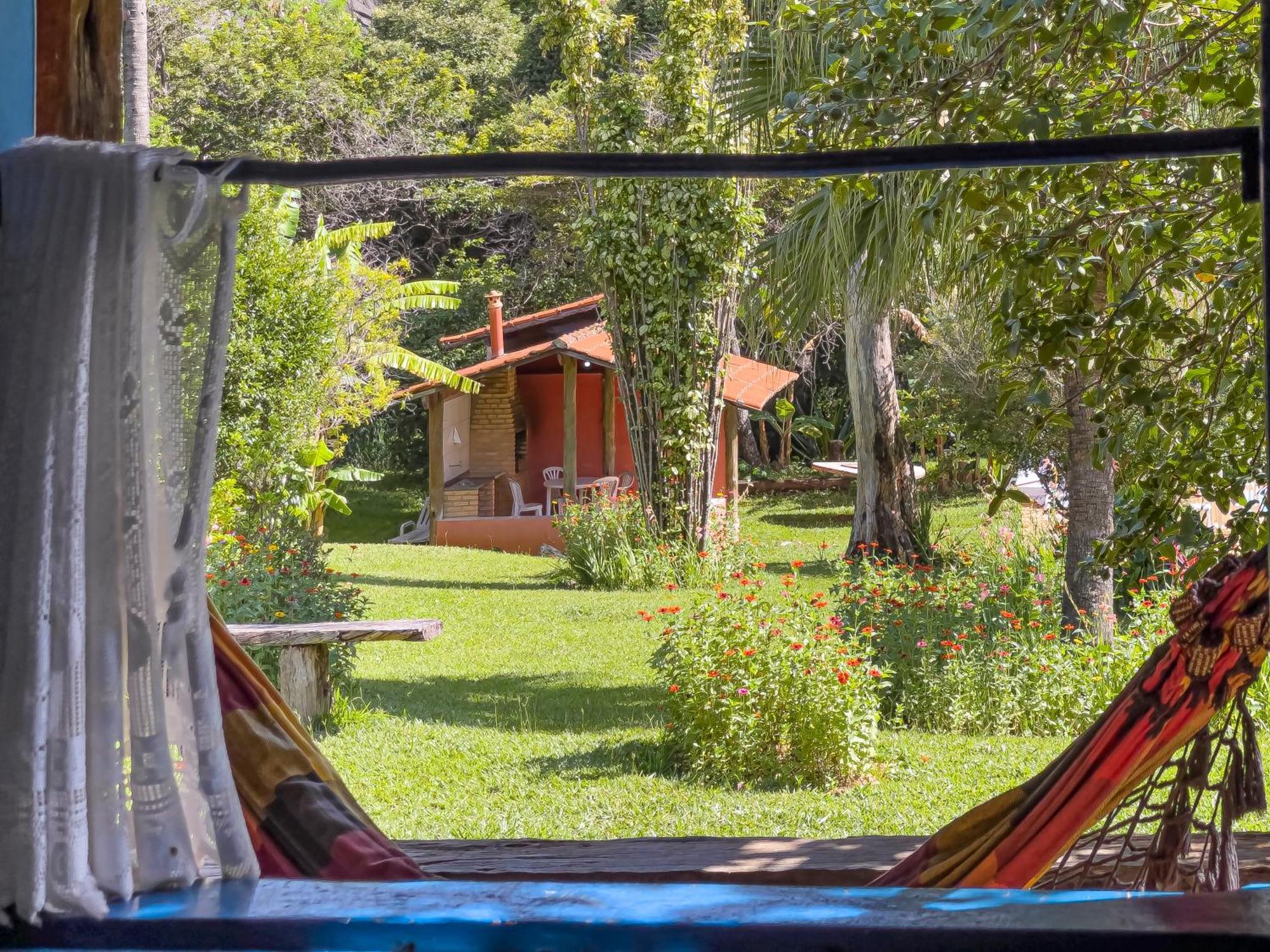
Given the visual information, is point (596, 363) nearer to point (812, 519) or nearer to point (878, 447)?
point (878, 447)

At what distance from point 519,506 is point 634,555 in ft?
17.4

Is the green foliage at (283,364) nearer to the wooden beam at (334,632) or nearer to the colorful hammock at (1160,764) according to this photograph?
the wooden beam at (334,632)

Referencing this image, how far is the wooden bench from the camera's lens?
662cm

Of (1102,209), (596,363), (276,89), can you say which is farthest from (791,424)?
(1102,209)

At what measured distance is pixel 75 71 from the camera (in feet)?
7.04

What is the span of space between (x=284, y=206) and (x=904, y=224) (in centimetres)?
956

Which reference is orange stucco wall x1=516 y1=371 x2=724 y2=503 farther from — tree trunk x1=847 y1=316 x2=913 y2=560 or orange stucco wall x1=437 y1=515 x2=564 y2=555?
tree trunk x1=847 y1=316 x2=913 y2=560

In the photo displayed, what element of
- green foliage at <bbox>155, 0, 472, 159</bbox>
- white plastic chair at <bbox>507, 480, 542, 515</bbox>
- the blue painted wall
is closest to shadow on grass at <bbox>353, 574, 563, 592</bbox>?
white plastic chair at <bbox>507, 480, 542, 515</bbox>

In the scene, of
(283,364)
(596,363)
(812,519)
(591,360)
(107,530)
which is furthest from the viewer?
(812,519)

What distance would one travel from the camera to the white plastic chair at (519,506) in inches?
722

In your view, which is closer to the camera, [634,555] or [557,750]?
[557,750]

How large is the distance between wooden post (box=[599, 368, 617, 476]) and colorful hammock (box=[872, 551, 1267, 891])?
1521 cm

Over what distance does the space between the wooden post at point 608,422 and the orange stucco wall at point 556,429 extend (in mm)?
390

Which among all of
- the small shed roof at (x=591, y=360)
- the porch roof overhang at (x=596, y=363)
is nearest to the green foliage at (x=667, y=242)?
the small shed roof at (x=591, y=360)
